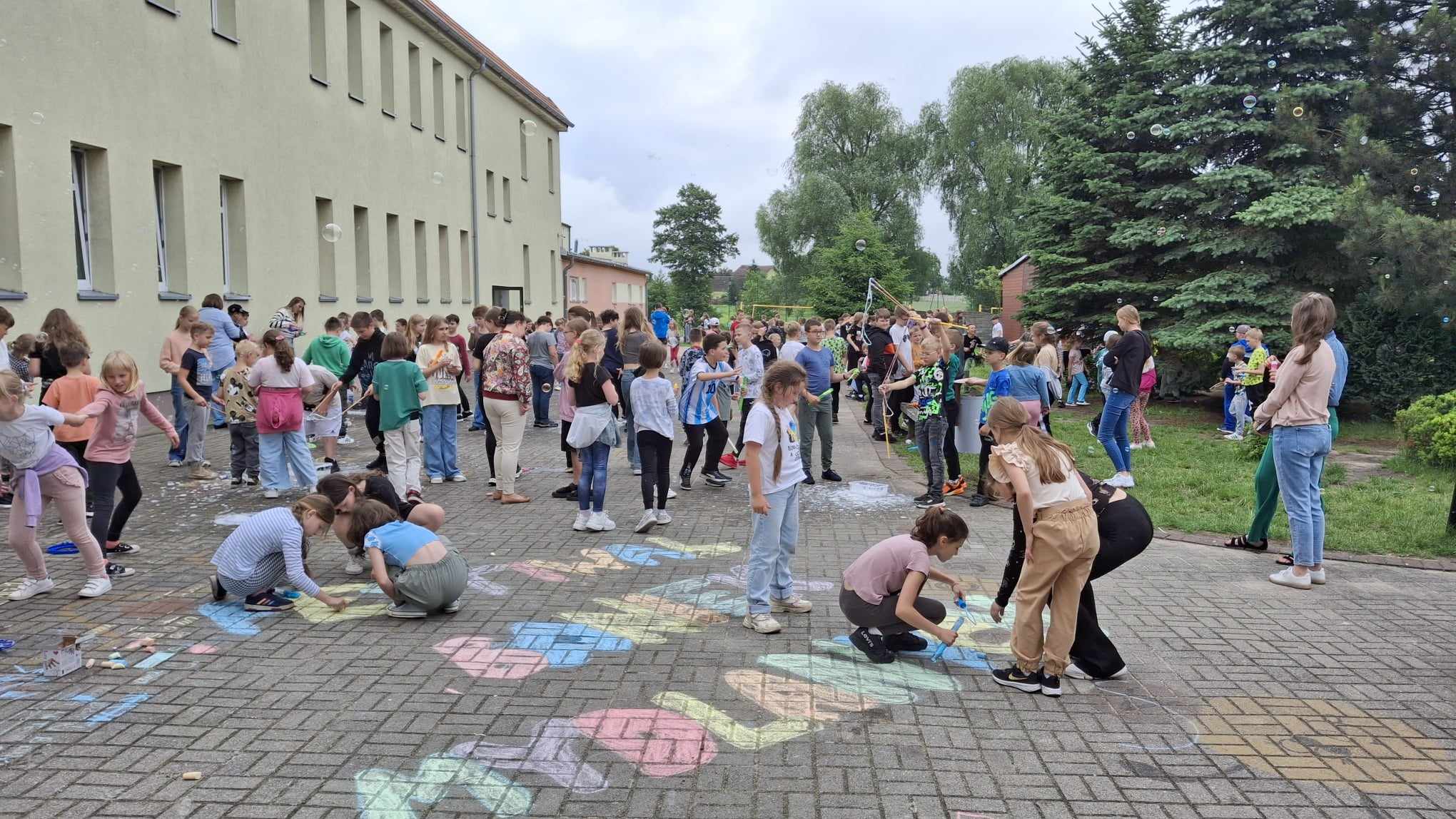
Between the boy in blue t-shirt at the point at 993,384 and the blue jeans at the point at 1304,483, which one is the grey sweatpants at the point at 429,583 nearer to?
the boy in blue t-shirt at the point at 993,384

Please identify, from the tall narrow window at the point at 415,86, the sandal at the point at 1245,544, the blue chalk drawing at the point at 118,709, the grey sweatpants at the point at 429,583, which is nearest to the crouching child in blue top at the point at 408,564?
the grey sweatpants at the point at 429,583

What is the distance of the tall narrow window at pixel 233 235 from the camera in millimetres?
16375

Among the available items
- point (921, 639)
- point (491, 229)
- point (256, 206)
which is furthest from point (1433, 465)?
point (491, 229)

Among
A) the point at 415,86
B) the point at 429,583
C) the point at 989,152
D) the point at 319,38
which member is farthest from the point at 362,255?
the point at 989,152

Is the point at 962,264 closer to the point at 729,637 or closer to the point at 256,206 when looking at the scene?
the point at 256,206

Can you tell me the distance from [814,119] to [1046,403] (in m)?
39.3

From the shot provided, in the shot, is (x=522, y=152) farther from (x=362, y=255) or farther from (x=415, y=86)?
(x=362, y=255)

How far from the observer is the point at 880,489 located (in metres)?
10.3

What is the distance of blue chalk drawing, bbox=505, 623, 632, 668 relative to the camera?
5027 mm

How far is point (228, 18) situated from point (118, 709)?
1506 centimetres

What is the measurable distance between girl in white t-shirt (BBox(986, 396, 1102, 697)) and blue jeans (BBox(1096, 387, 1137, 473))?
18.4 ft

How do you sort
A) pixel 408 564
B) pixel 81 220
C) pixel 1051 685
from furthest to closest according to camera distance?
pixel 81 220 < pixel 408 564 < pixel 1051 685

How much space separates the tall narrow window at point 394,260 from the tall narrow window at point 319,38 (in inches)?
176

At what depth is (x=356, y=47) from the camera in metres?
21.4
